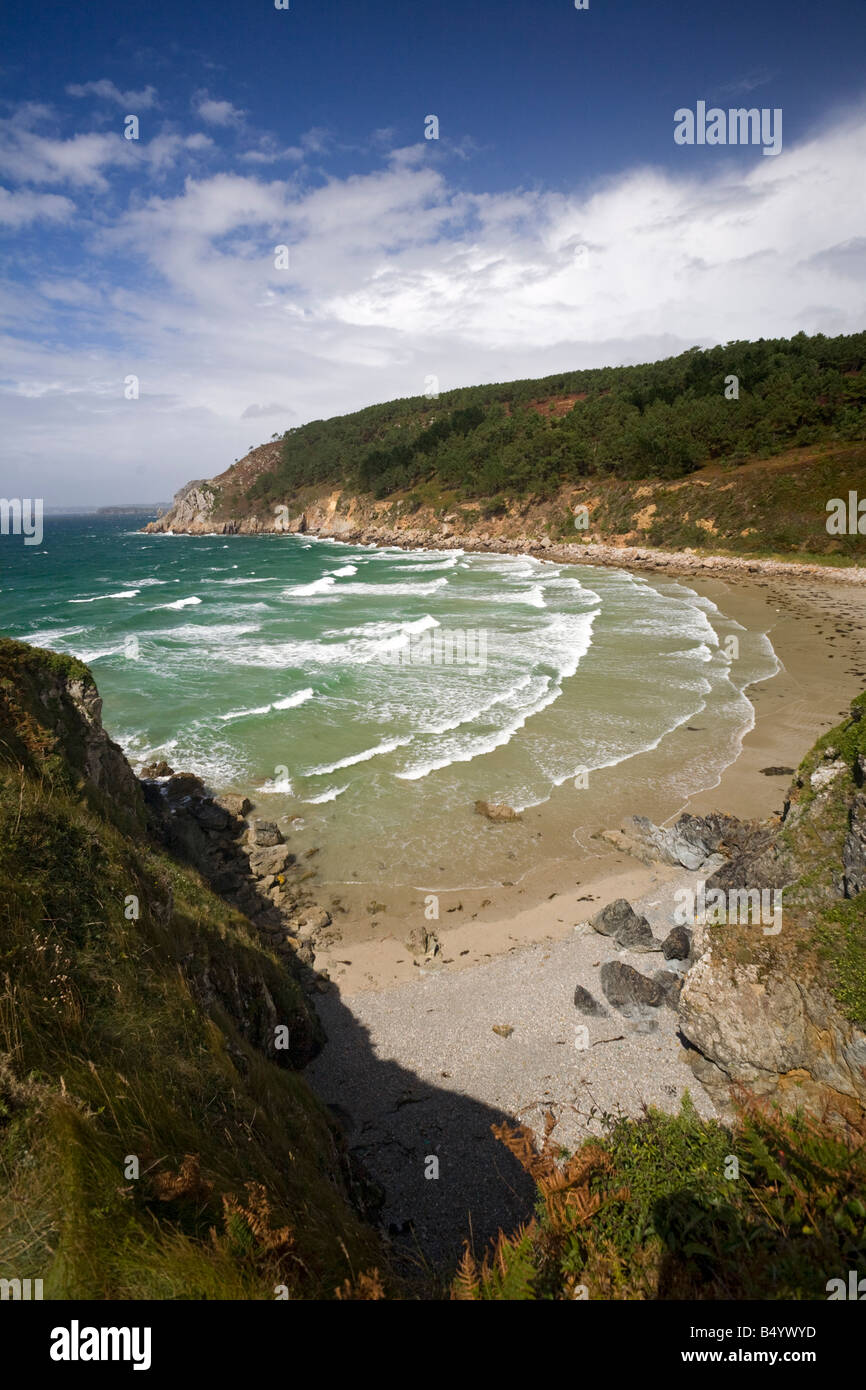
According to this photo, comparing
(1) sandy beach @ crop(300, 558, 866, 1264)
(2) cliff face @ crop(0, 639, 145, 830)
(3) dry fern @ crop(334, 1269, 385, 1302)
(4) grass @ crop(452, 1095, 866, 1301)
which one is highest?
(2) cliff face @ crop(0, 639, 145, 830)

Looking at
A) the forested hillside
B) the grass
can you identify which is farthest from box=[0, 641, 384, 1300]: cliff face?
the forested hillside

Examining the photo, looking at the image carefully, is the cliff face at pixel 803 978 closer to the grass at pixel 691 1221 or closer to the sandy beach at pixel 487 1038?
the sandy beach at pixel 487 1038

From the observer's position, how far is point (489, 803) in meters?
17.1

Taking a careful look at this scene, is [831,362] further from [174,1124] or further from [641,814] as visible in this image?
[174,1124]

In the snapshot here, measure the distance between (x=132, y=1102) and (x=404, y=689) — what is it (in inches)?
895

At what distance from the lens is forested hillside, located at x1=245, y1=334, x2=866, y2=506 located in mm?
68438

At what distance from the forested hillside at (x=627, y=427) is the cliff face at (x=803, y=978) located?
232ft

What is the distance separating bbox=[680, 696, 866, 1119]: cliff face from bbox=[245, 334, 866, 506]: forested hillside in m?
70.6

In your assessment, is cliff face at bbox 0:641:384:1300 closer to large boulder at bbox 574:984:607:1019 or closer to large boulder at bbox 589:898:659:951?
large boulder at bbox 574:984:607:1019

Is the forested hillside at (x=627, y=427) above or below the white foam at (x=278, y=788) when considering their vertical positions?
above

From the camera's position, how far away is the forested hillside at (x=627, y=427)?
68.4 m

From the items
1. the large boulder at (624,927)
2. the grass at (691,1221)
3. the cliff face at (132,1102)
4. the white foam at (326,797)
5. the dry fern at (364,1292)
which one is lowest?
the large boulder at (624,927)

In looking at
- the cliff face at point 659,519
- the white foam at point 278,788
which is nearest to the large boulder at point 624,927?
the white foam at point 278,788
